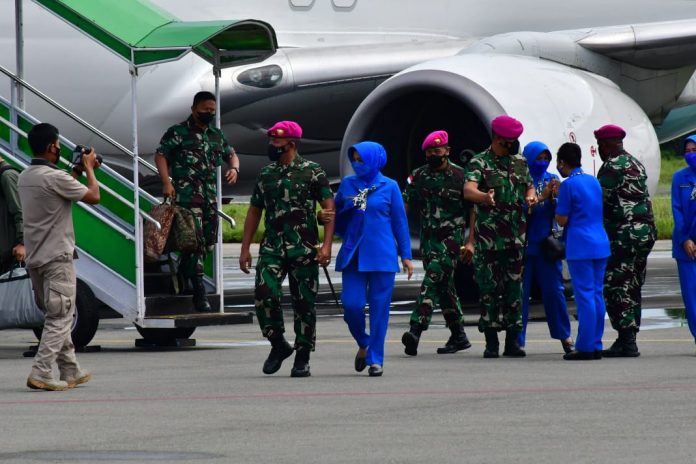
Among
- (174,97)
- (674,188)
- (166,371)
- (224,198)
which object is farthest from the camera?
(224,198)

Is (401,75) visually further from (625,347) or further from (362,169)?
(362,169)

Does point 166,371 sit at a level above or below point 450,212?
below

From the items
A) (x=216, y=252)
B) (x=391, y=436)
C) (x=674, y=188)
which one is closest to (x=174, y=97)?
(x=216, y=252)

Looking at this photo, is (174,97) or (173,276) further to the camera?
(174,97)

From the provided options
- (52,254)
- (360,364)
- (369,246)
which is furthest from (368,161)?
(52,254)

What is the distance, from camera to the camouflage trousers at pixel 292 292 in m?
10.5

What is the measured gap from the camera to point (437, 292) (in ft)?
39.3

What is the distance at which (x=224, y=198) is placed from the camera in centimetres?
1842

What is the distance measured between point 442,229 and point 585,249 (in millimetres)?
1159

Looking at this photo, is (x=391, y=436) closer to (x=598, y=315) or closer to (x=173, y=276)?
(x=598, y=315)

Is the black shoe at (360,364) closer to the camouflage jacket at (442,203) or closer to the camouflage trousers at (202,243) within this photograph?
the camouflage jacket at (442,203)

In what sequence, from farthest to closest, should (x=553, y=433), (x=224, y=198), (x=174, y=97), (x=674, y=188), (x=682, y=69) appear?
(x=224, y=198)
(x=682, y=69)
(x=174, y=97)
(x=674, y=188)
(x=553, y=433)

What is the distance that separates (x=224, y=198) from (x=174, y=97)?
2.54 m

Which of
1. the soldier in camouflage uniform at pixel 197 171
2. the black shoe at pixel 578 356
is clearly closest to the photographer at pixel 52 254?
the soldier in camouflage uniform at pixel 197 171
